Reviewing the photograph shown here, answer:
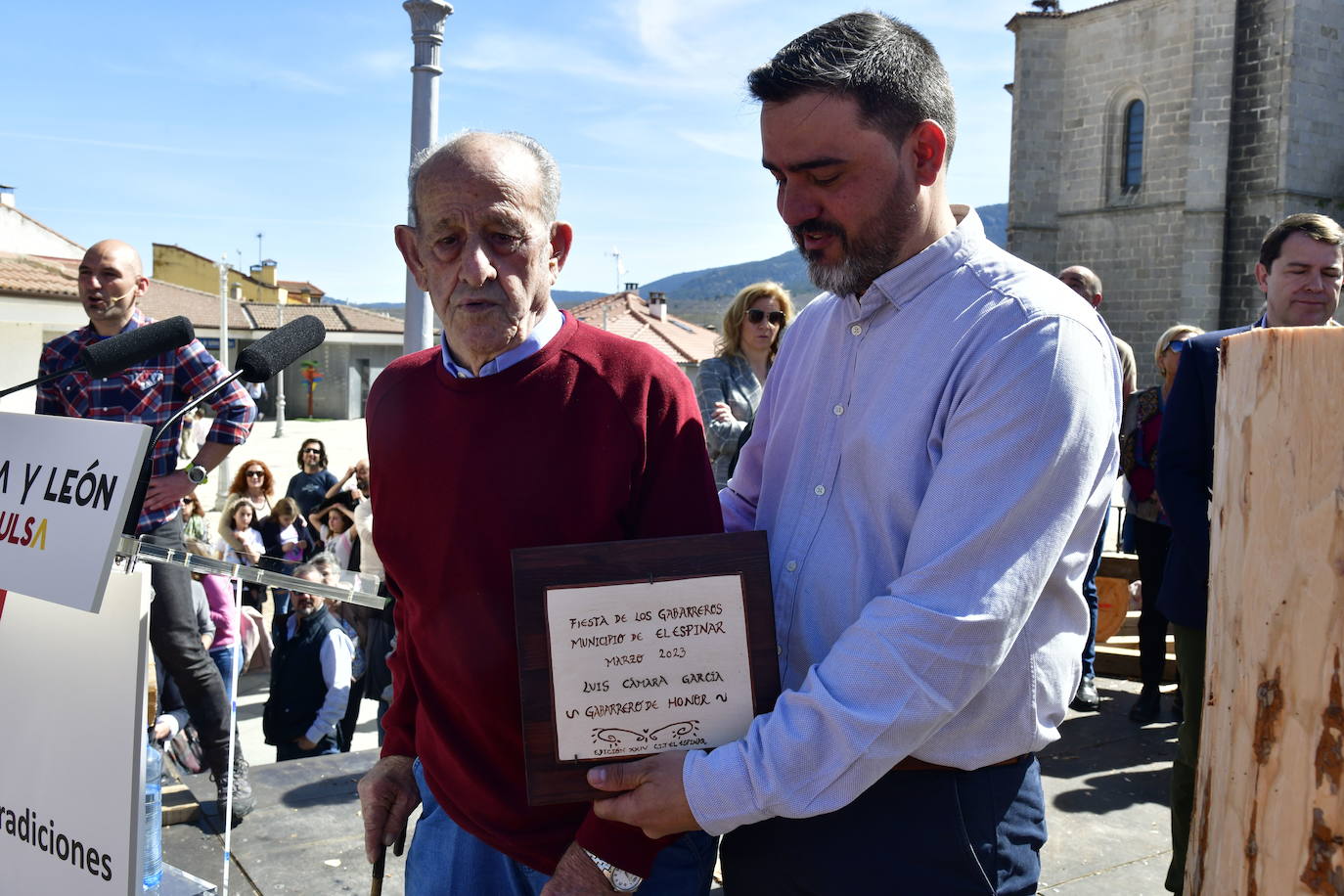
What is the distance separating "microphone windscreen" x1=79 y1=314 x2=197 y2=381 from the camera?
7.11ft

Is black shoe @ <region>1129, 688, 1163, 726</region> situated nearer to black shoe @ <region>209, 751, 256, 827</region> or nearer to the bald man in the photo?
the bald man

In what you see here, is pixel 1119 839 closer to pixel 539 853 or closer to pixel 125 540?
pixel 539 853

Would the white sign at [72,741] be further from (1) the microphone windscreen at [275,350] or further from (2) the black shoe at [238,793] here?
(2) the black shoe at [238,793]

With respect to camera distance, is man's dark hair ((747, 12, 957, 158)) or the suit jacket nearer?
man's dark hair ((747, 12, 957, 158))

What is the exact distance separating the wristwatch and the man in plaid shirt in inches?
117

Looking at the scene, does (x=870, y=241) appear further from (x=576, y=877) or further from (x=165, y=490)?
(x=165, y=490)

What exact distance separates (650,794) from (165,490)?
311cm

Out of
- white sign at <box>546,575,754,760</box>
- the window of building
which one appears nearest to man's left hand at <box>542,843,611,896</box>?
white sign at <box>546,575,754,760</box>

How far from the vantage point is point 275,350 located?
230 cm

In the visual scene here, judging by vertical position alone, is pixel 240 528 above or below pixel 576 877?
below

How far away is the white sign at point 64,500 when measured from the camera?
181 cm

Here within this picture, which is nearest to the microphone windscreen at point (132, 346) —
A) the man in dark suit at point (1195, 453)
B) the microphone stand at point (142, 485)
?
the microphone stand at point (142, 485)

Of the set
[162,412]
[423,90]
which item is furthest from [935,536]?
[423,90]

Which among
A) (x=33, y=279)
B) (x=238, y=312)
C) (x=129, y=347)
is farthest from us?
(x=238, y=312)
